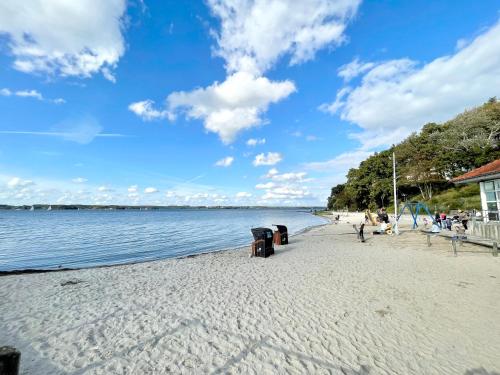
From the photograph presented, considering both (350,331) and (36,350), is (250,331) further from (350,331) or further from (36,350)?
(36,350)

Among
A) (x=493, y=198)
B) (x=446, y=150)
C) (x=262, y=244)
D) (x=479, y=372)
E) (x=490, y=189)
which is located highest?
(x=446, y=150)

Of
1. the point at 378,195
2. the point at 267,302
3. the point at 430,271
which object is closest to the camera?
the point at 267,302

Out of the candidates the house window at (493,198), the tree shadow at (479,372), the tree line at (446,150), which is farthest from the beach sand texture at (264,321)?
the tree line at (446,150)

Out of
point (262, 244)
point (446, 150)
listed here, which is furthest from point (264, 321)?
point (446, 150)

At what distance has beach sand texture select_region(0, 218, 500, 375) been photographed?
13.9 ft

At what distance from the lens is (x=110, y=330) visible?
5406 mm

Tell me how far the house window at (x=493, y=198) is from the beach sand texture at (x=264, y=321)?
22.7ft

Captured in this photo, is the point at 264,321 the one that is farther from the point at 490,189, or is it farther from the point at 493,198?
the point at 490,189

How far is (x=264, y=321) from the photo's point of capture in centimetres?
575

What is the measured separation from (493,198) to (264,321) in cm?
1650

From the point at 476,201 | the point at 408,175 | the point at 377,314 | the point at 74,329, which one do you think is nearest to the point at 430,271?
the point at 377,314

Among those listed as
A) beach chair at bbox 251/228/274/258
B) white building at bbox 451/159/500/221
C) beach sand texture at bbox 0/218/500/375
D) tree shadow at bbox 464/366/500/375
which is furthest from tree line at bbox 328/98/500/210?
tree shadow at bbox 464/366/500/375

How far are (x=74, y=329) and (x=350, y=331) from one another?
18.2 ft

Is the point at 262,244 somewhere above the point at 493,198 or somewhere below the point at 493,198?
below
